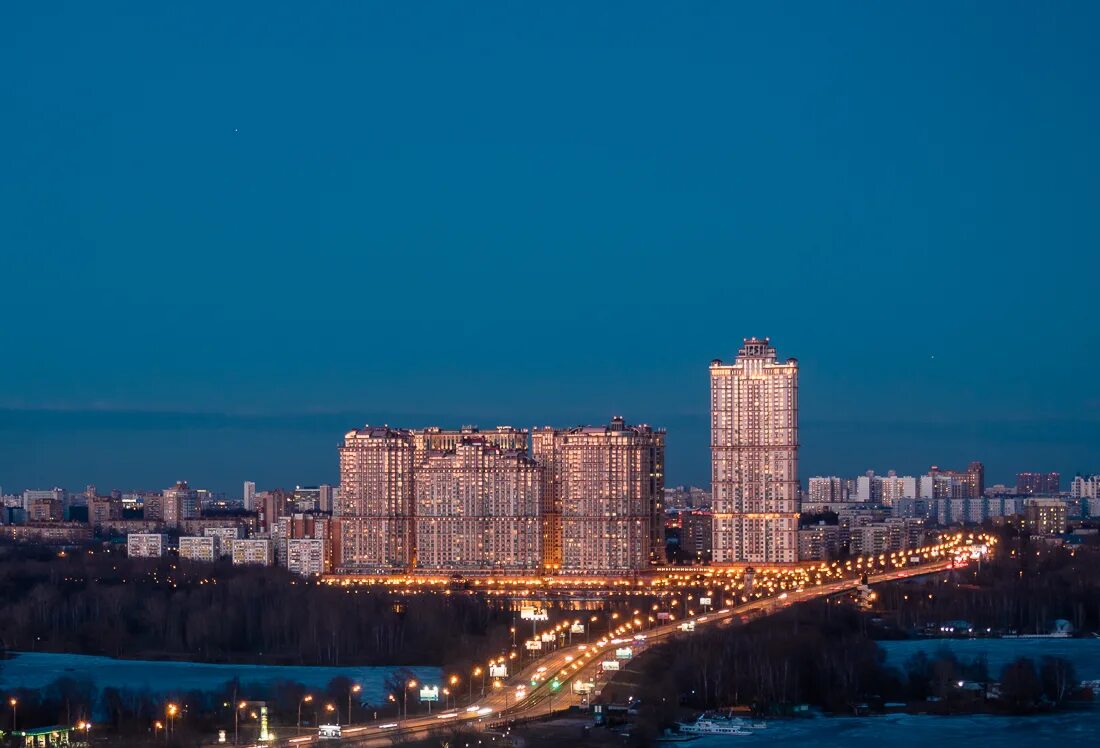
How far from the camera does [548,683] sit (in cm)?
2722

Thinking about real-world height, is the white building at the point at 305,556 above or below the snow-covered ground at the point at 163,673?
above

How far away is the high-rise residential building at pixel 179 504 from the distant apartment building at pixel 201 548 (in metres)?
16.7

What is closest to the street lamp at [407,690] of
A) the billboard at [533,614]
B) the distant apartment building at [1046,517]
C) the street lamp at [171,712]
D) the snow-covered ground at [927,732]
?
the street lamp at [171,712]

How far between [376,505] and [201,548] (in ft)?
25.4

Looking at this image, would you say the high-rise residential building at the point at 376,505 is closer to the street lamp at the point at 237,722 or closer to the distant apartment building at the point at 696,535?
the distant apartment building at the point at 696,535

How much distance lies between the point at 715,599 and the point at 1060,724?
14.5 meters

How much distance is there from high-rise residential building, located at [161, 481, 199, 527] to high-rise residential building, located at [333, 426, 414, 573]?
2360cm

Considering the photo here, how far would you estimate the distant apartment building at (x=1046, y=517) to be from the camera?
65812mm

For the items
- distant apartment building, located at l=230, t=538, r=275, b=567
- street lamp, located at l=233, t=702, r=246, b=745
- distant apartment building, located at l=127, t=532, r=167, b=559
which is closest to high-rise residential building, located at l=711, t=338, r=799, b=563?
distant apartment building, located at l=230, t=538, r=275, b=567

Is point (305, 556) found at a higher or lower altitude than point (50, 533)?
lower

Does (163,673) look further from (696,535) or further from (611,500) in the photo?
(696,535)

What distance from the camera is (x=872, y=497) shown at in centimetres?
8481

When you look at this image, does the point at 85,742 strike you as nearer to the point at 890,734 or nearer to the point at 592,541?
the point at 890,734

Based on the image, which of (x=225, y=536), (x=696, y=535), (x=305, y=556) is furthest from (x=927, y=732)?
(x=225, y=536)
